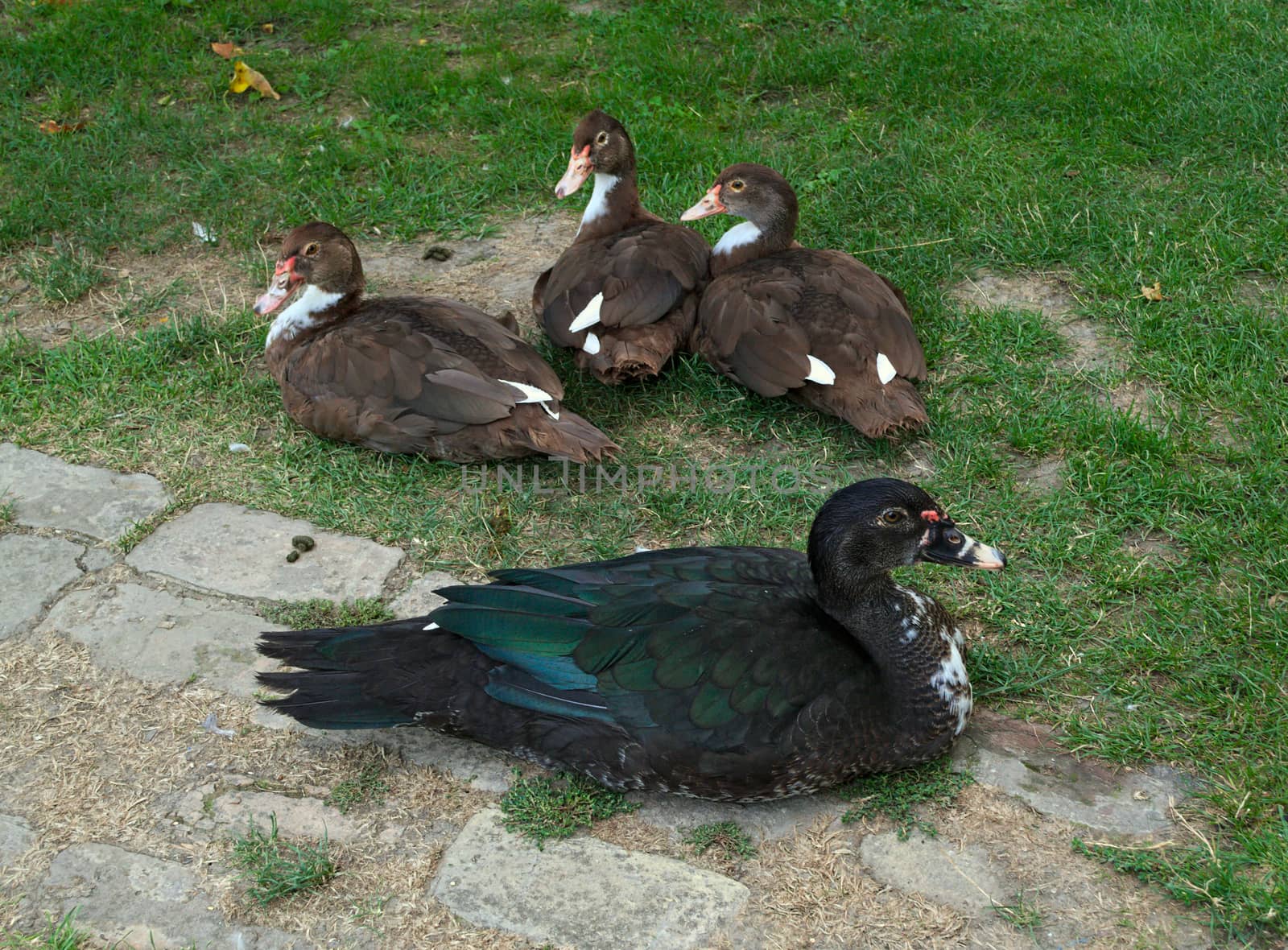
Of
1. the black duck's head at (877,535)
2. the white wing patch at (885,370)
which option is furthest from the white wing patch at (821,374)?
the black duck's head at (877,535)

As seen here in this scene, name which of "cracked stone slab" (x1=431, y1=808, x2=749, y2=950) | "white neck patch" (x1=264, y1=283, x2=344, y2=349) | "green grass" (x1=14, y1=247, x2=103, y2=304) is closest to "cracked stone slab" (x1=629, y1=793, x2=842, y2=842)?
"cracked stone slab" (x1=431, y1=808, x2=749, y2=950)

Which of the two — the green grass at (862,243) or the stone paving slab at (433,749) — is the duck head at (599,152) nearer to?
the green grass at (862,243)

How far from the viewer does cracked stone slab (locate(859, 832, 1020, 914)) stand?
286cm

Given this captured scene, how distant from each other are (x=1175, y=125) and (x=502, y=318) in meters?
3.55

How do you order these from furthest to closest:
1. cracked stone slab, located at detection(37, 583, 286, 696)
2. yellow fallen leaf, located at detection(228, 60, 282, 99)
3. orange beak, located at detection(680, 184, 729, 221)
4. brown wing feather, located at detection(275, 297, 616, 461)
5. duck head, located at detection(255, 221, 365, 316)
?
yellow fallen leaf, located at detection(228, 60, 282, 99), orange beak, located at detection(680, 184, 729, 221), duck head, located at detection(255, 221, 365, 316), brown wing feather, located at detection(275, 297, 616, 461), cracked stone slab, located at detection(37, 583, 286, 696)

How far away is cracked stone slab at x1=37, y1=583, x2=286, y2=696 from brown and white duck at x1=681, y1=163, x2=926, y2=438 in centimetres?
192

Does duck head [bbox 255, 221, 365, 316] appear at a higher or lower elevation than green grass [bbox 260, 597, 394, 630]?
higher

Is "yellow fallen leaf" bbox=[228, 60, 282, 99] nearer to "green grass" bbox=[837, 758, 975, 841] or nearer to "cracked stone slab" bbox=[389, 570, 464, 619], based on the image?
"cracked stone slab" bbox=[389, 570, 464, 619]

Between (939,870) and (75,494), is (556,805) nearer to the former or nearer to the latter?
(939,870)

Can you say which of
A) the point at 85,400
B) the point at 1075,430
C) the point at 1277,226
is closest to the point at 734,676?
the point at 1075,430

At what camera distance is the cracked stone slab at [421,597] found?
148 inches

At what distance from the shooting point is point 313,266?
479 cm

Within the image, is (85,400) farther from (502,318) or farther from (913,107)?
(913,107)

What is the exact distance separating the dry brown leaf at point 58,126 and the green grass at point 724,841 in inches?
211
